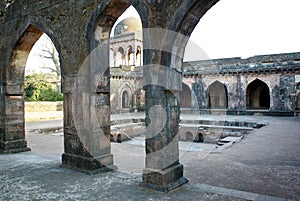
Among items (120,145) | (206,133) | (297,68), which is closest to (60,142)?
(120,145)

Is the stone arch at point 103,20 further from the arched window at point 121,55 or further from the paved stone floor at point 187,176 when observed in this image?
the arched window at point 121,55

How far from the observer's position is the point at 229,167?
5934 mm

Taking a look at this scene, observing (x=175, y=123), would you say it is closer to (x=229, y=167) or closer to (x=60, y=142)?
(x=229, y=167)

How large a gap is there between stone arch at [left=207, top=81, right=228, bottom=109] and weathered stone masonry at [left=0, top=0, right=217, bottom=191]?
20.5m

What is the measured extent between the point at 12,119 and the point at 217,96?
70.1 feet

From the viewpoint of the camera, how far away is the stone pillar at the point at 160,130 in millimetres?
4020

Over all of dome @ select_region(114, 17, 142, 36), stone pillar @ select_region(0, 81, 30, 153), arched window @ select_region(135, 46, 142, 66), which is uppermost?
dome @ select_region(114, 17, 142, 36)

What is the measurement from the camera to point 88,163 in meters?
4.98

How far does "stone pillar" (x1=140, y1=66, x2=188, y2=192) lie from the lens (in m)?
4.02

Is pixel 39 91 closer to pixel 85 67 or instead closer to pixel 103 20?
pixel 85 67

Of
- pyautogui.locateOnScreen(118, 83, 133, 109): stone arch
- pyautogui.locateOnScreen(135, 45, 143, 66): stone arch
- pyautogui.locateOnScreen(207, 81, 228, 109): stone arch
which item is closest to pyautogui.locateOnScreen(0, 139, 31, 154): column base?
pyautogui.locateOnScreen(118, 83, 133, 109): stone arch

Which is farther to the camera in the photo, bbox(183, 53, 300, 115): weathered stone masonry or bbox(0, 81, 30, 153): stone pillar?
bbox(183, 53, 300, 115): weathered stone masonry

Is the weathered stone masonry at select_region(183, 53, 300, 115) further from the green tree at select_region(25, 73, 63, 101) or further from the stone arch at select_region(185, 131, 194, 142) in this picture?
the green tree at select_region(25, 73, 63, 101)

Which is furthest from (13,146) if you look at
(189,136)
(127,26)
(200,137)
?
(127,26)
